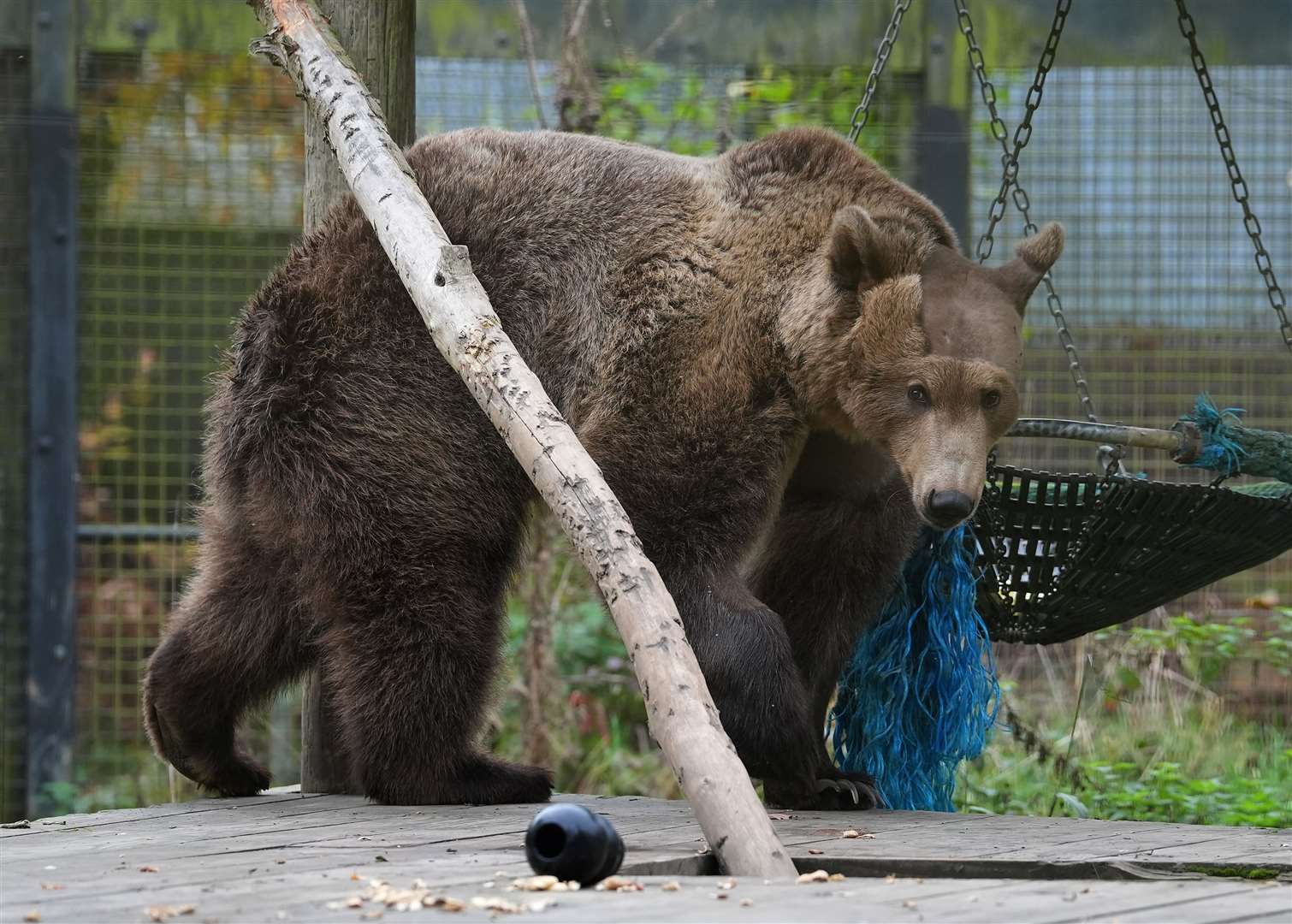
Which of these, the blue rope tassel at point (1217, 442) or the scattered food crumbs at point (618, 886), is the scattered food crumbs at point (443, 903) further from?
the blue rope tassel at point (1217, 442)

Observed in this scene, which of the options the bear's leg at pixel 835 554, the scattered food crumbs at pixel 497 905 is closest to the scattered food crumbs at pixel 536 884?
the scattered food crumbs at pixel 497 905

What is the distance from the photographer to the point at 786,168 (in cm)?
438

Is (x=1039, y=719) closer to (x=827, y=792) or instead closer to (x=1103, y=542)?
(x=1103, y=542)

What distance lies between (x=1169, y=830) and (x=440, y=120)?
562 cm

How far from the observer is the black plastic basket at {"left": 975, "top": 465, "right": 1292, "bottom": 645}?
452 cm

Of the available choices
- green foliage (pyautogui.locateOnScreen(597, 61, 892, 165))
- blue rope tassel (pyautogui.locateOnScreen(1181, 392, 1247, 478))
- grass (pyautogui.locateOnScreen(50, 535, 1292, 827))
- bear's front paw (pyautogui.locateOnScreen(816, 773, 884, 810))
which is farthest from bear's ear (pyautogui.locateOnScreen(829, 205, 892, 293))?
green foliage (pyautogui.locateOnScreen(597, 61, 892, 165))

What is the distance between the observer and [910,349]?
3.97 metres

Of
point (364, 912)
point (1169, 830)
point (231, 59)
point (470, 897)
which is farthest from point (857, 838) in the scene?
point (231, 59)

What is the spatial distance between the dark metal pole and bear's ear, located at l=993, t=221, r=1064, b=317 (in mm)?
4884

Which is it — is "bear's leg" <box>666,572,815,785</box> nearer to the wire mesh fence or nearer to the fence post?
the fence post

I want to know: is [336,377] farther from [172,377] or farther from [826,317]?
[172,377]

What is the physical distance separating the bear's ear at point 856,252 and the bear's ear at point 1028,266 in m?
0.38

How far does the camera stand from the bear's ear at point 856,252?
3.98m

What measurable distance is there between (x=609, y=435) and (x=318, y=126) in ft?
4.84
